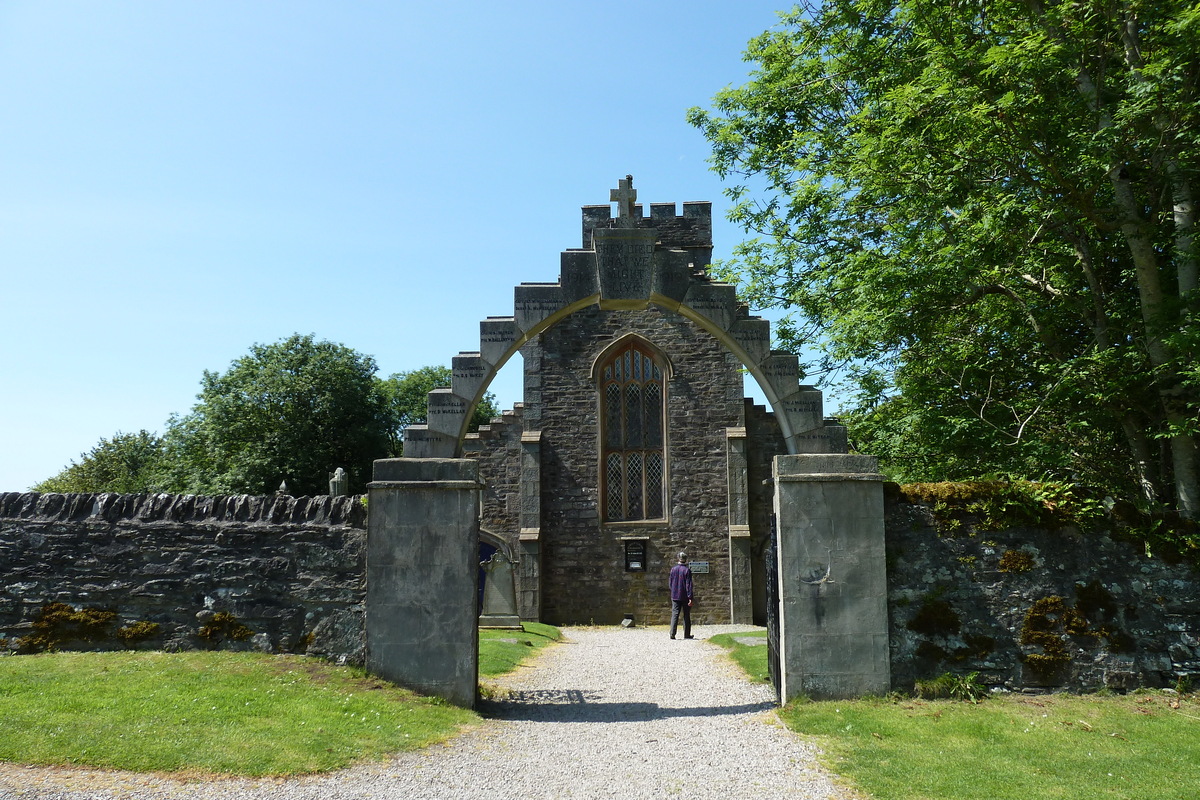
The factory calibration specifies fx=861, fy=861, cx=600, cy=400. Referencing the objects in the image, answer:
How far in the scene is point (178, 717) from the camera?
23.5 ft

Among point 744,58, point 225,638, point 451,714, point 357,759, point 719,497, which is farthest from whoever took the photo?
point 719,497

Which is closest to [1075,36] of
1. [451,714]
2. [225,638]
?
[451,714]

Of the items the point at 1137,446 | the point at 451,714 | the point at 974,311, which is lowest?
the point at 451,714

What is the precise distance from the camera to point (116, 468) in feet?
146

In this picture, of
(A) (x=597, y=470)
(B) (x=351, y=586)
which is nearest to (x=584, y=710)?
(B) (x=351, y=586)

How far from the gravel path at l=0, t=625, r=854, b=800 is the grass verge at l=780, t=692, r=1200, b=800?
414 millimetres

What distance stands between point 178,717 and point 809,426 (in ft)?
21.2

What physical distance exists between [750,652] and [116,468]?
4125 centimetres

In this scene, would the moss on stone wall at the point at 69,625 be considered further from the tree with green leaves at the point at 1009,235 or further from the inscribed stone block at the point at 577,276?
the tree with green leaves at the point at 1009,235

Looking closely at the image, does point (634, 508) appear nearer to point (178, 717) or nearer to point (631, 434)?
point (631, 434)

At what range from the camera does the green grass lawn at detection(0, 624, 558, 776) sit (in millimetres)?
6453

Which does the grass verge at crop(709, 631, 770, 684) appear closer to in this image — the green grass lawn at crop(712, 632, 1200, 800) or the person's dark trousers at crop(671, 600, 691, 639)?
the person's dark trousers at crop(671, 600, 691, 639)

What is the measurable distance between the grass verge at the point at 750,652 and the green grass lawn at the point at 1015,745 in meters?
3.04

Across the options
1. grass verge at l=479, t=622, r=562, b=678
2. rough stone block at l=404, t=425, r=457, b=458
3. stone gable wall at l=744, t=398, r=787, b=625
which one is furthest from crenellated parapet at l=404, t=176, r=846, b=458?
stone gable wall at l=744, t=398, r=787, b=625
